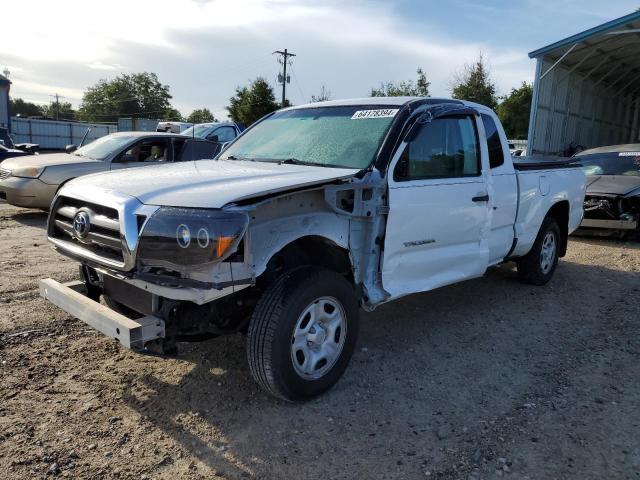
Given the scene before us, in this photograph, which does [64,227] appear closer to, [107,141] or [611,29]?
[107,141]

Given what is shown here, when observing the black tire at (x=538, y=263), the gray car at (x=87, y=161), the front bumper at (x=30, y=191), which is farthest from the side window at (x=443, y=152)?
the front bumper at (x=30, y=191)

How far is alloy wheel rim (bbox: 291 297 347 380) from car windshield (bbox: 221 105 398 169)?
1047mm

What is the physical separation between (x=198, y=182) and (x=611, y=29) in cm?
1695

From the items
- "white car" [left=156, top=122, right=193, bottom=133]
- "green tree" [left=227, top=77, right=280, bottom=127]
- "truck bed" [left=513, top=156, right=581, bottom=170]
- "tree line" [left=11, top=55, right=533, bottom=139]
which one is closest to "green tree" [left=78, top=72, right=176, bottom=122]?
"tree line" [left=11, top=55, right=533, bottom=139]

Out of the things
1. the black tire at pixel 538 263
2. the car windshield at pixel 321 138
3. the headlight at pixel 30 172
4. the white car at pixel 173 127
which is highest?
the white car at pixel 173 127

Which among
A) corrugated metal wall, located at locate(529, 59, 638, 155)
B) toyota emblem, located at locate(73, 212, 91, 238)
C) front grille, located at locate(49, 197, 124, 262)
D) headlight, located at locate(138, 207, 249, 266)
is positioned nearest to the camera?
headlight, located at locate(138, 207, 249, 266)

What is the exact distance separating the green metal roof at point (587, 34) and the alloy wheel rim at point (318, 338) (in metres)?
16.2

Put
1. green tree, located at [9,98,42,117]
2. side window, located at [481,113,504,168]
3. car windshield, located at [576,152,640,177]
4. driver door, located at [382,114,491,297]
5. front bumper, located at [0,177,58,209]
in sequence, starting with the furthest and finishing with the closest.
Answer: green tree, located at [9,98,42,117]
car windshield, located at [576,152,640,177]
front bumper, located at [0,177,58,209]
side window, located at [481,113,504,168]
driver door, located at [382,114,491,297]

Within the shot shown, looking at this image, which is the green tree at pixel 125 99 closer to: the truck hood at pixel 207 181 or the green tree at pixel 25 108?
the green tree at pixel 25 108

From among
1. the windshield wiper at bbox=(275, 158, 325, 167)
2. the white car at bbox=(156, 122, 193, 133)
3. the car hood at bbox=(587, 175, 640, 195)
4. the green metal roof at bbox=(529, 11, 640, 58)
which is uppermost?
the green metal roof at bbox=(529, 11, 640, 58)

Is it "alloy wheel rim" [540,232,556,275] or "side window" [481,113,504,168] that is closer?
"side window" [481,113,504,168]

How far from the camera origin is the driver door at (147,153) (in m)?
9.36

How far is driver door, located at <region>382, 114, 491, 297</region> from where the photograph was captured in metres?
3.78

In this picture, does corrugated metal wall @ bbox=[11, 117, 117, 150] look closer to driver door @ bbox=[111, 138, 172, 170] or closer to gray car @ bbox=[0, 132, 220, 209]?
gray car @ bbox=[0, 132, 220, 209]
